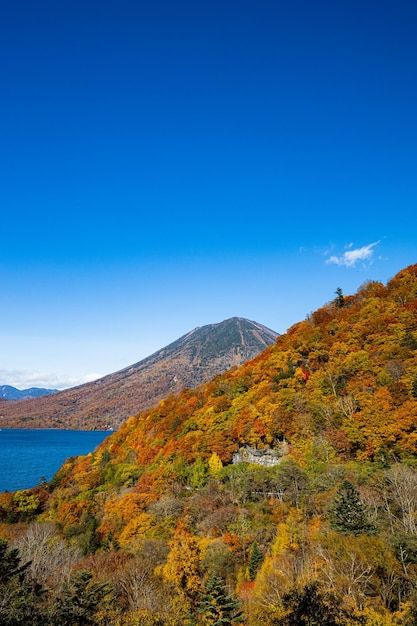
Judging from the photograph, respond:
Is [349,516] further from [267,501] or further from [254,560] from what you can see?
[267,501]

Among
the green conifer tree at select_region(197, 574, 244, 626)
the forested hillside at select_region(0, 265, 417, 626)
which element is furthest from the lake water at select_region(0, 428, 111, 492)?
the green conifer tree at select_region(197, 574, 244, 626)

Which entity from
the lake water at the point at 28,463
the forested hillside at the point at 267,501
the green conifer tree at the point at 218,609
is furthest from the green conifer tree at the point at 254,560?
the lake water at the point at 28,463

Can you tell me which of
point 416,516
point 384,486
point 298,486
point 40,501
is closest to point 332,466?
point 298,486

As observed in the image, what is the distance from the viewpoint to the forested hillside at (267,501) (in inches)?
587

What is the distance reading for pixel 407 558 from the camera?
15.6m

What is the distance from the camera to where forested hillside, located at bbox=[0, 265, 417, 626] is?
14.9 m

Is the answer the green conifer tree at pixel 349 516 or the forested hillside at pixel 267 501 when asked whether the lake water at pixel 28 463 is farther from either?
the green conifer tree at pixel 349 516

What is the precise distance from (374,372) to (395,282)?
22.0 m

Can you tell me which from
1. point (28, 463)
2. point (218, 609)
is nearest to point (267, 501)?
point (218, 609)

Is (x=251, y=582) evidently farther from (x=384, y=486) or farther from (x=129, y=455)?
(x=129, y=455)

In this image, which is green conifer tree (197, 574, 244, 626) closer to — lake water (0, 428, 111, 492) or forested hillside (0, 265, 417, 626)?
forested hillside (0, 265, 417, 626)

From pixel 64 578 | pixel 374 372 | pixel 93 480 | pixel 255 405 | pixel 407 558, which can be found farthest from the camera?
pixel 93 480

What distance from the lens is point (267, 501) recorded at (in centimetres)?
2908

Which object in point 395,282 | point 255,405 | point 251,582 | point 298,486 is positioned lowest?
point 251,582
